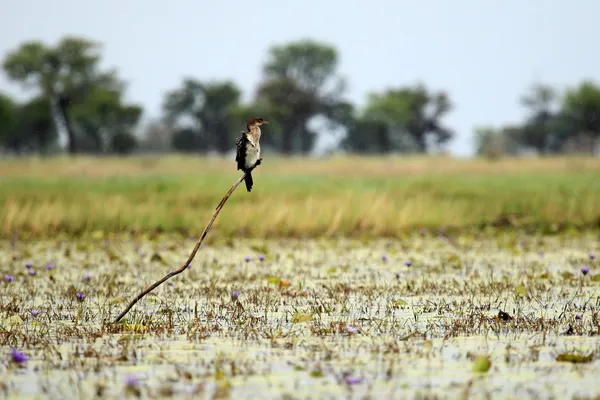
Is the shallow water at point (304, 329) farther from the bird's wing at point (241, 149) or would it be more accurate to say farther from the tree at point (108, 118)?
the tree at point (108, 118)

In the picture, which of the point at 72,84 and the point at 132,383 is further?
the point at 72,84

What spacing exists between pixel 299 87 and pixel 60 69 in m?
23.7

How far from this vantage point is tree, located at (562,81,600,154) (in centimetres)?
8750

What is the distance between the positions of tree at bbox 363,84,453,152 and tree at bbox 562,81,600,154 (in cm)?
1473

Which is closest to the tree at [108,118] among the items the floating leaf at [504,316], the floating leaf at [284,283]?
the floating leaf at [284,283]

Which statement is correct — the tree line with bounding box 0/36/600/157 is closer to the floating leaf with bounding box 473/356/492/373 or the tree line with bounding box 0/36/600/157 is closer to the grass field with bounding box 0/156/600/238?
the grass field with bounding box 0/156/600/238

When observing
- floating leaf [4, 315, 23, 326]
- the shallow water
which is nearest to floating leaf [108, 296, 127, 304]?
the shallow water

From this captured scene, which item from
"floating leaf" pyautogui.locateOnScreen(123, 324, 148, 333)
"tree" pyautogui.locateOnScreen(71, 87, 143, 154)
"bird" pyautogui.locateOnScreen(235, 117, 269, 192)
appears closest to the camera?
"floating leaf" pyautogui.locateOnScreen(123, 324, 148, 333)

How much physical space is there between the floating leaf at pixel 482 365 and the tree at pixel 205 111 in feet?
283

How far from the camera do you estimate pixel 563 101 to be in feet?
303

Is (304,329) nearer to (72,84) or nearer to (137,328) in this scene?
(137,328)

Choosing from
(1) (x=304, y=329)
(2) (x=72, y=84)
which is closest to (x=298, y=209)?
(1) (x=304, y=329)

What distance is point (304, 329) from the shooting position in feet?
22.2

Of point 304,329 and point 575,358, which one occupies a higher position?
point 575,358
